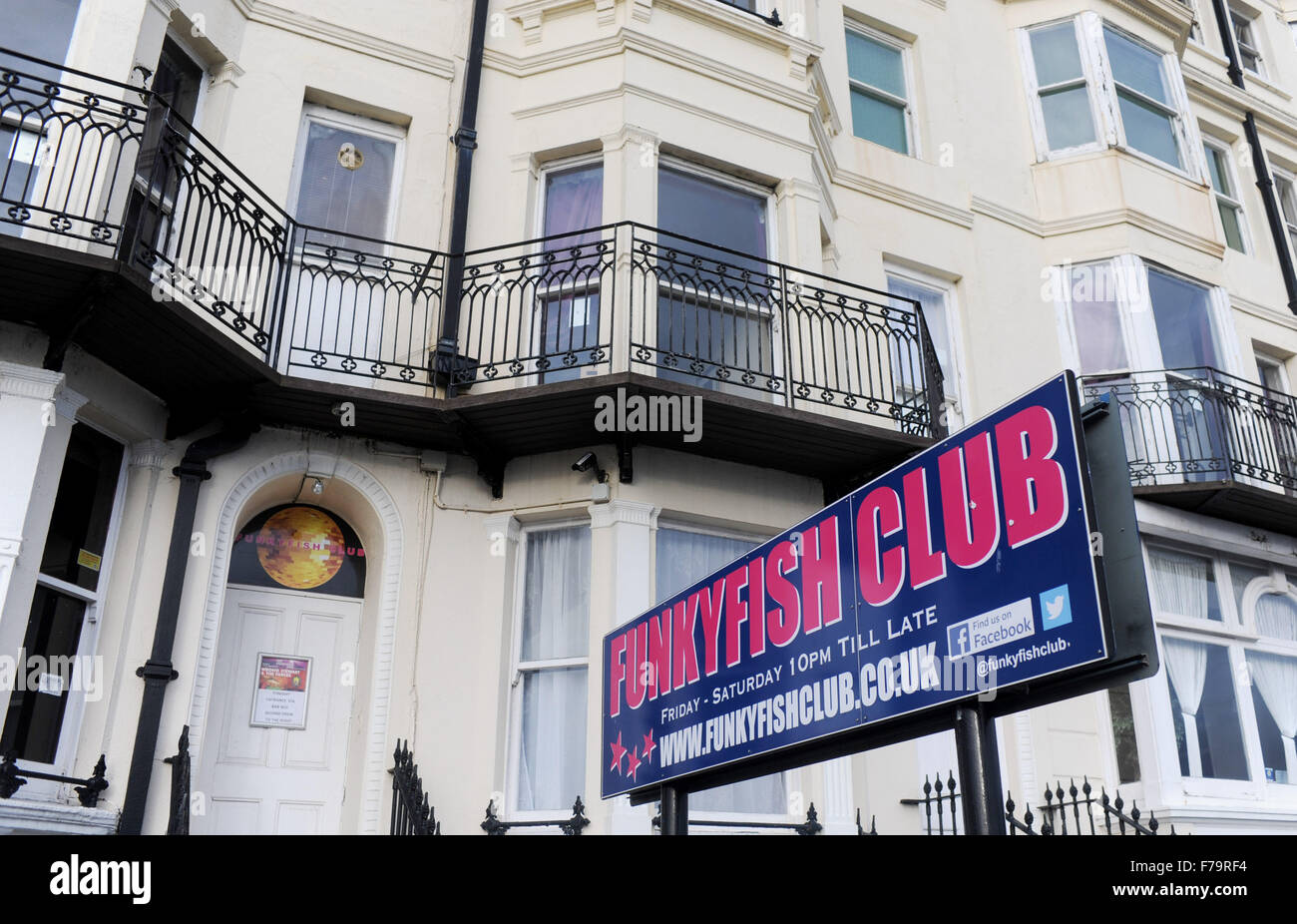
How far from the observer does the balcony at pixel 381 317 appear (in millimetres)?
6945

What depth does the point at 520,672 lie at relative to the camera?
8.38m

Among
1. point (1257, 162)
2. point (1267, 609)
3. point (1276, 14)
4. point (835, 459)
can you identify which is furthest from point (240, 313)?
point (1276, 14)

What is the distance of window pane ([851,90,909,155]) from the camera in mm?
12141

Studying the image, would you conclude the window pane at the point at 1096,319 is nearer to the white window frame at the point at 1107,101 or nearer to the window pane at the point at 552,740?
the white window frame at the point at 1107,101

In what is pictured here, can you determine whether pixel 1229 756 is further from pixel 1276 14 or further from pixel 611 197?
pixel 1276 14

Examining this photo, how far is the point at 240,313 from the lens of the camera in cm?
754

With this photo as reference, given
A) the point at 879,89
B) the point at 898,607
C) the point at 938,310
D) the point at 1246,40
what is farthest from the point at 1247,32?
the point at 898,607

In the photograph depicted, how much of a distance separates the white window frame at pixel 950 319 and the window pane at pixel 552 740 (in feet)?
16.9

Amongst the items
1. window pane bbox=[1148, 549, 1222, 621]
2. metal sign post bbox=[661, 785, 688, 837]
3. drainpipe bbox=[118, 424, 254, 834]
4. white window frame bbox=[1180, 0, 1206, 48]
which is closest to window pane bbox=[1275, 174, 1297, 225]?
white window frame bbox=[1180, 0, 1206, 48]

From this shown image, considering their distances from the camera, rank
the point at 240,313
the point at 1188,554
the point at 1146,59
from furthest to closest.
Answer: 1. the point at 1146,59
2. the point at 1188,554
3. the point at 240,313

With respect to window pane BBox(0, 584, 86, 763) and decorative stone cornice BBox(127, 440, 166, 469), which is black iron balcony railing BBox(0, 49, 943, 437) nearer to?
decorative stone cornice BBox(127, 440, 166, 469)

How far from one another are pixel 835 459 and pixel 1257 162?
10356 mm

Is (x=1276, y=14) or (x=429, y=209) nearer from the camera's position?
(x=429, y=209)

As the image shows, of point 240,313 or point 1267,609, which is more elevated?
point 240,313
